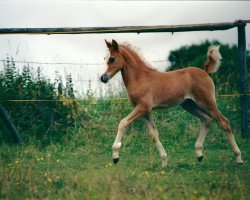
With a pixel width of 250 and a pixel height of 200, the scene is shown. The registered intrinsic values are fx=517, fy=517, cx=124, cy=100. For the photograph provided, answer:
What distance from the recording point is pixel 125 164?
8531 millimetres

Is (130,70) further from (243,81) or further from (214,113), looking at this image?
(243,81)

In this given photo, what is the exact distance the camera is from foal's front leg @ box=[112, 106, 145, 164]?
26.7 ft

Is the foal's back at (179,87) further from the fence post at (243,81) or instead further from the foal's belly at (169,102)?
the fence post at (243,81)

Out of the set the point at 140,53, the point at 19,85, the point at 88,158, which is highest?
the point at 140,53

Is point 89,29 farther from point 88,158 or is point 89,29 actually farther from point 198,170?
point 198,170

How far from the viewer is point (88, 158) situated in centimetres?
938

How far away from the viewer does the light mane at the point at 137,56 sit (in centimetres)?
914

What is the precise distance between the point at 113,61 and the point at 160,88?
3.14 feet

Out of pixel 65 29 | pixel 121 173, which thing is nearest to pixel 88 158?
pixel 121 173

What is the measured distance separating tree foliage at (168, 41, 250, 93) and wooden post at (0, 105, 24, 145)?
5103 mm

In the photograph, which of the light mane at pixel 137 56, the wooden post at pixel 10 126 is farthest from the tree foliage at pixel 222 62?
the wooden post at pixel 10 126

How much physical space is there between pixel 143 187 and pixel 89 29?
→ 16.4 ft

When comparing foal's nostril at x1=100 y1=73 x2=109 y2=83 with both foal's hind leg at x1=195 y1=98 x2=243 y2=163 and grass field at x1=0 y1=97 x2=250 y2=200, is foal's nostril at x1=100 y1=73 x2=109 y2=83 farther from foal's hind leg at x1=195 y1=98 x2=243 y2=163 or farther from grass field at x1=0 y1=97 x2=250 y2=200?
foal's hind leg at x1=195 y1=98 x2=243 y2=163

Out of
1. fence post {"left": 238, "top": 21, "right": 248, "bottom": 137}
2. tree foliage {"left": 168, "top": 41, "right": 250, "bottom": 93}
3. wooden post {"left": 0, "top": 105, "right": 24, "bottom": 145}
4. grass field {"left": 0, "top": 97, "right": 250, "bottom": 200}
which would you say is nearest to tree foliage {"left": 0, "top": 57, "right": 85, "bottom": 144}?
grass field {"left": 0, "top": 97, "right": 250, "bottom": 200}
